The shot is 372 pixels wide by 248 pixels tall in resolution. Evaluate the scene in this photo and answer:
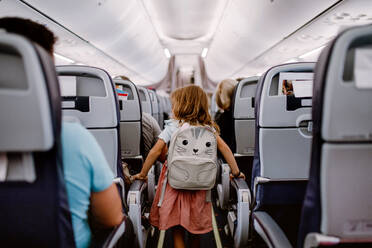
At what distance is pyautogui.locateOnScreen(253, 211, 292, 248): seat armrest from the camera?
4.03ft

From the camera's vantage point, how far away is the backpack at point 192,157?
70.4 inches

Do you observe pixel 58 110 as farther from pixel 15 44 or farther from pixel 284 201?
pixel 284 201

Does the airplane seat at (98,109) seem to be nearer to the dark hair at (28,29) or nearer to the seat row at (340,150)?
the dark hair at (28,29)

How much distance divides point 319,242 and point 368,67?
650 mm

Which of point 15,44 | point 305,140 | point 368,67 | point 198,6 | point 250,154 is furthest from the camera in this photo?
point 198,6

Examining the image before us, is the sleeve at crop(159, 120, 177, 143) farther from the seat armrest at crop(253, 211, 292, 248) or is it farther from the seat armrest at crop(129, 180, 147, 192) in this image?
→ the seat armrest at crop(253, 211, 292, 248)

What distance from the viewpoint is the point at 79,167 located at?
979mm

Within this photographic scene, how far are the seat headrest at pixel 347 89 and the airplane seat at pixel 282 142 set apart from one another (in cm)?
74

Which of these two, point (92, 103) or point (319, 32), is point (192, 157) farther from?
point (319, 32)

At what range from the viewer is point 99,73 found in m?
1.70

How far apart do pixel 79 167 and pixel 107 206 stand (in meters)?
0.24

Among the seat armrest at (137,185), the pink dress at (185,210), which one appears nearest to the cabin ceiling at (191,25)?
the pink dress at (185,210)

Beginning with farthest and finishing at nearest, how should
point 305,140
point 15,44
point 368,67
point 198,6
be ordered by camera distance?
1. point 198,6
2. point 305,140
3. point 368,67
4. point 15,44

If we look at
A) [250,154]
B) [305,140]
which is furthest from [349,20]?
[305,140]
